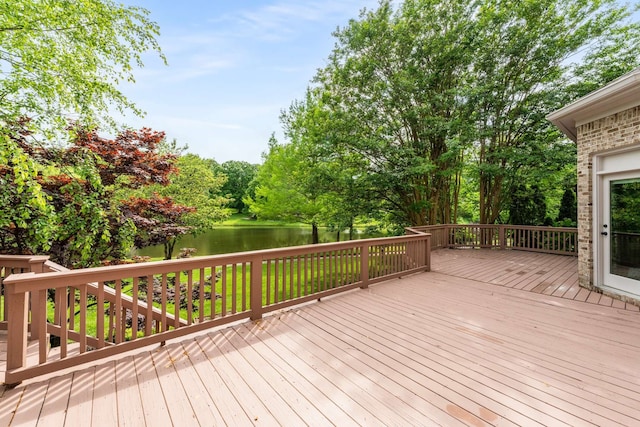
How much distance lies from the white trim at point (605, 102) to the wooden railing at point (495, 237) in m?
4.58

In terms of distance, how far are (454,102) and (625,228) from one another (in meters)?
7.28

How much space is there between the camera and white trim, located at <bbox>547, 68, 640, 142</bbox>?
341 centimetres

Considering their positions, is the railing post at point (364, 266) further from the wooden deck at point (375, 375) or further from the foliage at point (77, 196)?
the foliage at point (77, 196)

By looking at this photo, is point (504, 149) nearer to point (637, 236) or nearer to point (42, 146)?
point (637, 236)

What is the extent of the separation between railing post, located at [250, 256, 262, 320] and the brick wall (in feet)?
17.9

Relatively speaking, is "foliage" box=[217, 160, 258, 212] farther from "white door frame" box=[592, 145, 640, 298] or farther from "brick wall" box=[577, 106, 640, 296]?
"white door frame" box=[592, 145, 640, 298]

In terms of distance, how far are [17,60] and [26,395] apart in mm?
4814

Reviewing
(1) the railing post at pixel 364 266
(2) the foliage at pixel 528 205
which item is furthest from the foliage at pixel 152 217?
(2) the foliage at pixel 528 205

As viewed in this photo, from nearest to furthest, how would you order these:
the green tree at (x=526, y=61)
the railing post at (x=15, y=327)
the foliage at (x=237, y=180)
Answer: the railing post at (x=15, y=327), the green tree at (x=526, y=61), the foliage at (x=237, y=180)

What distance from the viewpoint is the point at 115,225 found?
17.7 ft

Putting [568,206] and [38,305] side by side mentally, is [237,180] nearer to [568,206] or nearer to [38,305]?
[568,206]

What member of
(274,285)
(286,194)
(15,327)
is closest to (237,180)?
(286,194)

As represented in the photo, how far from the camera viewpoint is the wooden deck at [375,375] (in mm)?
1786

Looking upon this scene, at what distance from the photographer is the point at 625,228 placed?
13.4ft
